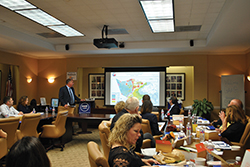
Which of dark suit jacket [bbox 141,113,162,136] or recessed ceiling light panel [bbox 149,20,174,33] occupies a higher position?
recessed ceiling light panel [bbox 149,20,174,33]

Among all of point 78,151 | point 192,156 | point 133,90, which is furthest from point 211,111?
point 192,156

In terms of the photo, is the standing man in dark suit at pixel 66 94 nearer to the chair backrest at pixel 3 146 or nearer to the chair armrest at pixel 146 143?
the chair backrest at pixel 3 146

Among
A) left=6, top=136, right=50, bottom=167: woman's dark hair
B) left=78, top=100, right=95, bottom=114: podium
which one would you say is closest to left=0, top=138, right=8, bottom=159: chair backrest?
left=6, top=136, right=50, bottom=167: woman's dark hair

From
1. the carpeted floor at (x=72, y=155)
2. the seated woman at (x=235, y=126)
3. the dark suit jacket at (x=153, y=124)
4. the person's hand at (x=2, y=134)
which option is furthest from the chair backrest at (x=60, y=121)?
the seated woman at (x=235, y=126)

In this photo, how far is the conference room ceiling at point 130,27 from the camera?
15.0 ft

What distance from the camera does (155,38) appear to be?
7.66 m

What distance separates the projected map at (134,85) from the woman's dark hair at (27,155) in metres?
8.76

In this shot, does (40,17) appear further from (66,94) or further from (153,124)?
(153,124)

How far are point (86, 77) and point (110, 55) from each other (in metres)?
2.38

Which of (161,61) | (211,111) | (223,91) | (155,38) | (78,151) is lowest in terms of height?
(78,151)

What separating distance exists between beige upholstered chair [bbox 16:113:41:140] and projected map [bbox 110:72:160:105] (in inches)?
208

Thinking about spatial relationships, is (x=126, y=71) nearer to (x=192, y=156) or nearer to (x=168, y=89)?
(x=168, y=89)

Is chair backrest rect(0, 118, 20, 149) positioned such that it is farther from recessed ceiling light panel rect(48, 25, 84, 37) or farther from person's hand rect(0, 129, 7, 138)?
recessed ceiling light panel rect(48, 25, 84, 37)

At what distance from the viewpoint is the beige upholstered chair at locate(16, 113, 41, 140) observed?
4789 mm
